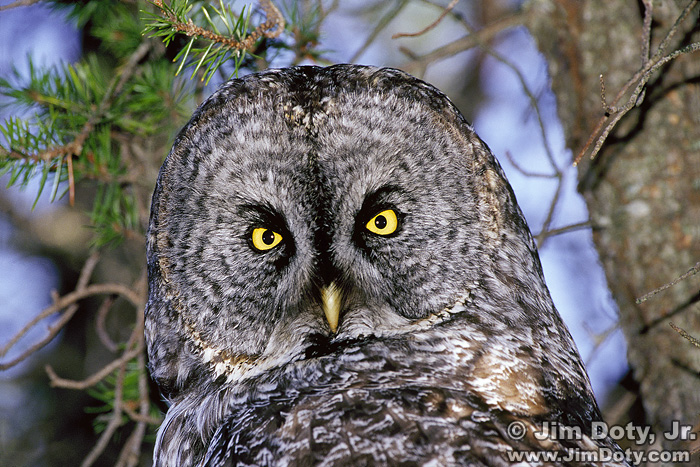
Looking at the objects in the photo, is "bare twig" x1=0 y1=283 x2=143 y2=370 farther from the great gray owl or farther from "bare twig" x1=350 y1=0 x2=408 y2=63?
"bare twig" x1=350 y1=0 x2=408 y2=63

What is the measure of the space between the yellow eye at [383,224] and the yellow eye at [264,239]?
0.31 metres

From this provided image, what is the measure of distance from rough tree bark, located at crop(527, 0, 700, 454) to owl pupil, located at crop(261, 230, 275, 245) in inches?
61.0

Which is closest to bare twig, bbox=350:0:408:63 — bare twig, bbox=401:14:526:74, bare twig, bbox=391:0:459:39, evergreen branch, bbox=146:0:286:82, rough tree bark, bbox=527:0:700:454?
bare twig, bbox=401:14:526:74

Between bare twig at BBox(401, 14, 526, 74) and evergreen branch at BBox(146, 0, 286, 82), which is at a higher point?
bare twig at BBox(401, 14, 526, 74)

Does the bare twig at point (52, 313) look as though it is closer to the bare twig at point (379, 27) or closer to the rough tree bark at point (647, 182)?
the bare twig at point (379, 27)

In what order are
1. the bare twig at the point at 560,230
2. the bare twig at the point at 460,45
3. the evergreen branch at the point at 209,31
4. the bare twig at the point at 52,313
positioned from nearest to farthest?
the evergreen branch at the point at 209,31, the bare twig at the point at 52,313, the bare twig at the point at 560,230, the bare twig at the point at 460,45

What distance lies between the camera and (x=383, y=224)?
2143 millimetres

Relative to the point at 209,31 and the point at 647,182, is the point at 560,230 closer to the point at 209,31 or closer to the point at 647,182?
the point at 647,182

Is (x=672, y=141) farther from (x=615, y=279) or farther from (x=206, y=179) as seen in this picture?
(x=206, y=179)

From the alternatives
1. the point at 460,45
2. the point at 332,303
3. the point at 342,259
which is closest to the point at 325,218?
the point at 342,259

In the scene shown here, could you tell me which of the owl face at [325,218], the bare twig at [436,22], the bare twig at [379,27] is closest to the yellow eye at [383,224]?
the owl face at [325,218]

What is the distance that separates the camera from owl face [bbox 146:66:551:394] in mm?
2119

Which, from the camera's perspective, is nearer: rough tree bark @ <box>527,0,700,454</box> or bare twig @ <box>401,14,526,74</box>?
rough tree bark @ <box>527,0,700,454</box>

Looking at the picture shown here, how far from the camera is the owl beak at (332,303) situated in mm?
2102
